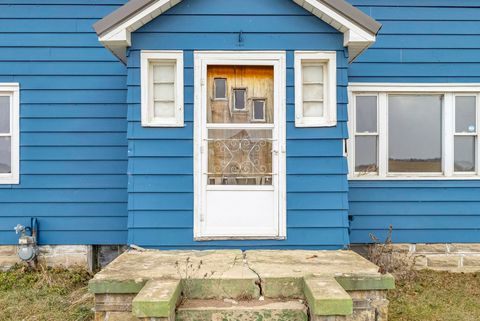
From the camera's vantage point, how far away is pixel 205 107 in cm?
469

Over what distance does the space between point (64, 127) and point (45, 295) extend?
2.25m

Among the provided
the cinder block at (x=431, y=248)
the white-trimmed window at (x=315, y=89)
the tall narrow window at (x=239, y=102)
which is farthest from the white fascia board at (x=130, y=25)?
the cinder block at (x=431, y=248)

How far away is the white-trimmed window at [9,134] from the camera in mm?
5738

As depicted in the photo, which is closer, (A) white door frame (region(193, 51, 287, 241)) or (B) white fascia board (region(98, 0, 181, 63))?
(B) white fascia board (region(98, 0, 181, 63))

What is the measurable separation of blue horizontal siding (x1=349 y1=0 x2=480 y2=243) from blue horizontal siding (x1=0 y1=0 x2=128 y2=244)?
338 cm

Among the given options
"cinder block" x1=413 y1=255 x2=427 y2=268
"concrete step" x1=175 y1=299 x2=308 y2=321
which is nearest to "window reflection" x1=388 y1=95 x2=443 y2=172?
"cinder block" x1=413 y1=255 x2=427 y2=268

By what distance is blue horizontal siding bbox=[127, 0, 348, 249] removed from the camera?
15.1 ft

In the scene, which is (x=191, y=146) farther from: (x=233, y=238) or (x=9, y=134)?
(x=9, y=134)

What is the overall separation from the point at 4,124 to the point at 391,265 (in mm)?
5733

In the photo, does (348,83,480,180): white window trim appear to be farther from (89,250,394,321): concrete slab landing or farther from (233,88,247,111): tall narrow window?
(89,250,394,321): concrete slab landing

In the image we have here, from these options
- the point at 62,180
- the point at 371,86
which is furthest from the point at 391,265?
the point at 62,180

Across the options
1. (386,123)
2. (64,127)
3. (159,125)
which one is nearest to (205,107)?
(159,125)

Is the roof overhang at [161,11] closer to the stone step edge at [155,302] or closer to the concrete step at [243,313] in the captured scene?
the stone step edge at [155,302]

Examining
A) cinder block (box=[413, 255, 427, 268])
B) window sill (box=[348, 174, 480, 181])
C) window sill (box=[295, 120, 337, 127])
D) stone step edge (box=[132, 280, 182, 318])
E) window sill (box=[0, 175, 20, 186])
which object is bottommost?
cinder block (box=[413, 255, 427, 268])
